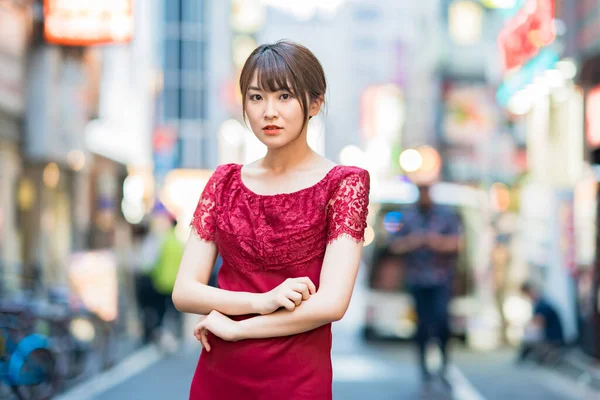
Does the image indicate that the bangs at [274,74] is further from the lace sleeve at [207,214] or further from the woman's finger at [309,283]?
the woman's finger at [309,283]

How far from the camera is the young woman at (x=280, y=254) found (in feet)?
9.11

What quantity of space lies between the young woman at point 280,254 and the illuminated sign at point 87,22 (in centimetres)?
1556

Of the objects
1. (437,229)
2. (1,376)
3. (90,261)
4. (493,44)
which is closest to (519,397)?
(437,229)

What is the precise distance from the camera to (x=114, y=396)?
9867mm

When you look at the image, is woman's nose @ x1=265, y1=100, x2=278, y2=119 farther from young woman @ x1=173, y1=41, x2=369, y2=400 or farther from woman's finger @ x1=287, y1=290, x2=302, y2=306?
Answer: woman's finger @ x1=287, y1=290, x2=302, y2=306

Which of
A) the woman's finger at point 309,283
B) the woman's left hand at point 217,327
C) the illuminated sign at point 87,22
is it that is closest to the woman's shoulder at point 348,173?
the woman's finger at point 309,283

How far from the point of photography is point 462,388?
10.5 meters

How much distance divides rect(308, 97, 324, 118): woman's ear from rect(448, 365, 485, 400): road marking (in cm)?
709

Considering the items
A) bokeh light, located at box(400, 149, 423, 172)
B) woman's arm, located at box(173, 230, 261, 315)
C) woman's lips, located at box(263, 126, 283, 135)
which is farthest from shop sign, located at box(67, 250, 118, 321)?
woman's lips, located at box(263, 126, 283, 135)

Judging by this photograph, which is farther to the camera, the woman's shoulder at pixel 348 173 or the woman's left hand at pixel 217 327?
the woman's shoulder at pixel 348 173

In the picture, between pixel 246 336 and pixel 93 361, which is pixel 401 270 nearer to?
pixel 93 361

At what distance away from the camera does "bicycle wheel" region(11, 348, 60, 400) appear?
27.4 ft

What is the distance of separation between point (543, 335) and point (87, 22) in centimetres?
934

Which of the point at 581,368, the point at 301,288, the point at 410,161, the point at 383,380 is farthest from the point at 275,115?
the point at 410,161
